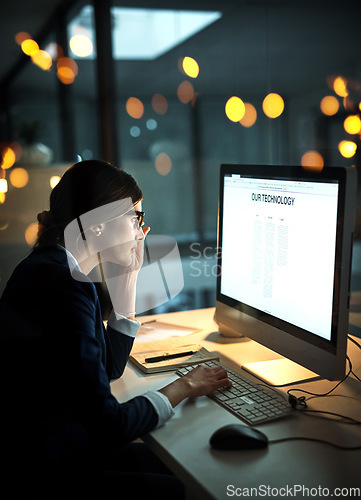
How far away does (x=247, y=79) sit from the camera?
297 centimetres

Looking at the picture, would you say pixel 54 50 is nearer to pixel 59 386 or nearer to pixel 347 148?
pixel 347 148

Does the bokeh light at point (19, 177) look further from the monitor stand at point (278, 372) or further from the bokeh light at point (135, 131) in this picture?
the monitor stand at point (278, 372)

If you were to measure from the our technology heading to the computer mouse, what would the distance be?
0.48 metres

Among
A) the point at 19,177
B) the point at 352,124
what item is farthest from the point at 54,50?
the point at 352,124

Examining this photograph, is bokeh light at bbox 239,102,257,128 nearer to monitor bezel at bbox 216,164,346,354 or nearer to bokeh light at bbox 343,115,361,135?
bokeh light at bbox 343,115,361,135

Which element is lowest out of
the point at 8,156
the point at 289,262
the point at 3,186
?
the point at 289,262

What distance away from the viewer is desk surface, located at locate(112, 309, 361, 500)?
740mm

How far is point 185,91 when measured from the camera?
2920 mm

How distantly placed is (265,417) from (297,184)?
472 mm

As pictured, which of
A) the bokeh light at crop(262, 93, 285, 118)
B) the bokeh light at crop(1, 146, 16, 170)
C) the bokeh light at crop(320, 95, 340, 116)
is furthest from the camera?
the bokeh light at crop(262, 93, 285, 118)

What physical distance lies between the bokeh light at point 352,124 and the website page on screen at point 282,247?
64.0 inches

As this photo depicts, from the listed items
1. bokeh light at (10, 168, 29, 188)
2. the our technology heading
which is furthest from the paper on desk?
bokeh light at (10, 168, 29, 188)

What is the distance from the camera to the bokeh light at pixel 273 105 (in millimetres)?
2959

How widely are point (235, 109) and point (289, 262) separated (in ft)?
7.02
